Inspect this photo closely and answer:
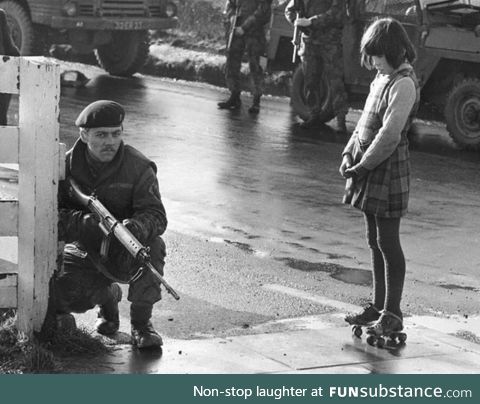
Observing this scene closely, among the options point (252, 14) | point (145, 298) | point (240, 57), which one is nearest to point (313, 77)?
point (252, 14)

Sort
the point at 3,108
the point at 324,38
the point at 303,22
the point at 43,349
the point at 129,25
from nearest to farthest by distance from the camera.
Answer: the point at 43,349 < the point at 3,108 < the point at 303,22 < the point at 324,38 < the point at 129,25

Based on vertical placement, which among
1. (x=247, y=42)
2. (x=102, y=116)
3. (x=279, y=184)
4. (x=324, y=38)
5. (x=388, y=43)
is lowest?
(x=279, y=184)

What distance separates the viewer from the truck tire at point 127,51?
1995 centimetres

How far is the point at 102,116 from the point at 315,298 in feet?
6.48

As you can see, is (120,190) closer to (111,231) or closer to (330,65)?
(111,231)

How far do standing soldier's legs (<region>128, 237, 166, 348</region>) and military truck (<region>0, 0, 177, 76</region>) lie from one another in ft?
42.2

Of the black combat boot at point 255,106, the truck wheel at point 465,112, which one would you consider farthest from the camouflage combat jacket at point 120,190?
the black combat boot at point 255,106

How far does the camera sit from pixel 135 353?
6.02 m

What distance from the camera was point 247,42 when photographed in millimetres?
16750

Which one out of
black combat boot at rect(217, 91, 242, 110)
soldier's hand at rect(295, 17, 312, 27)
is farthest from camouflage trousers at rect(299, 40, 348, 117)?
black combat boot at rect(217, 91, 242, 110)

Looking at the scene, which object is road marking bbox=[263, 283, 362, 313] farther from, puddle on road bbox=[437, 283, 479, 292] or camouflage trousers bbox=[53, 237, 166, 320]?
camouflage trousers bbox=[53, 237, 166, 320]

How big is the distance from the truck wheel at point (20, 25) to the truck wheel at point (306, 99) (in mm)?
4619

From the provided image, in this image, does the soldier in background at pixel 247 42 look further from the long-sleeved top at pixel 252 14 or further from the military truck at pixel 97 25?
the military truck at pixel 97 25

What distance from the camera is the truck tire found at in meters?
20.0
